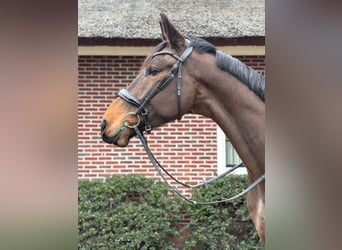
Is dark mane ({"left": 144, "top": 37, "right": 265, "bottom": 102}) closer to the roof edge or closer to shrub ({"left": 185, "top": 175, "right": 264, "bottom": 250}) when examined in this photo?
the roof edge

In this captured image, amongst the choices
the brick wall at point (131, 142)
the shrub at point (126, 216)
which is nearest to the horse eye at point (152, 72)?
the shrub at point (126, 216)

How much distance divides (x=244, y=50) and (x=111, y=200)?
2524mm

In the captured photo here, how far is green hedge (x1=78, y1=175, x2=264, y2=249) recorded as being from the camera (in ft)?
16.2

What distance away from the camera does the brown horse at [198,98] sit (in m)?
2.49

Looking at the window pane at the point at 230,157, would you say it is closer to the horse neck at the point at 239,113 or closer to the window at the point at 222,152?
the window at the point at 222,152

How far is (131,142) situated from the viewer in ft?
18.1

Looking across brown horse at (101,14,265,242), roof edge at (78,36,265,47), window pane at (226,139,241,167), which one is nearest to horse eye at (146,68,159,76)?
brown horse at (101,14,265,242)

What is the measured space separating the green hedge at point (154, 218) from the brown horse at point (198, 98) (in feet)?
8.07

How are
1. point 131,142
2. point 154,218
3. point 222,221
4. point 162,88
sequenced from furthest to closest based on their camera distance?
point 131,142, point 222,221, point 154,218, point 162,88

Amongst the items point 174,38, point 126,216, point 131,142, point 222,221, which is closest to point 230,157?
point 222,221

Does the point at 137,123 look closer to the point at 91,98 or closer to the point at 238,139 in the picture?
the point at 238,139

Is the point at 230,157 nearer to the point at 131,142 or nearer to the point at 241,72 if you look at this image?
the point at 131,142

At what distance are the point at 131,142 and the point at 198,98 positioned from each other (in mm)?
3002
